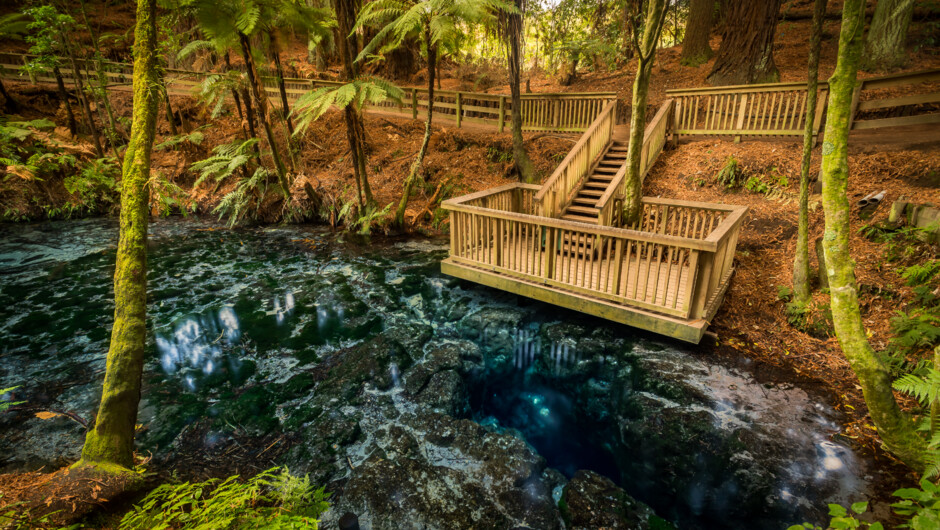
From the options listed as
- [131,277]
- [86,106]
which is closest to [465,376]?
[131,277]

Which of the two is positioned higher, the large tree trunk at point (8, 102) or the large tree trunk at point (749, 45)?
the large tree trunk at point (749, 45)

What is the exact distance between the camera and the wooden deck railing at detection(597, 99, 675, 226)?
7.72m

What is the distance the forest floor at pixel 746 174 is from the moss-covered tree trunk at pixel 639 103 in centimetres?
214

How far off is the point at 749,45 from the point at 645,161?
6.39m

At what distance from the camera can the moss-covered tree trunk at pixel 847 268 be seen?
11.8 ft

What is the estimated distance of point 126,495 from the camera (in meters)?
2.71

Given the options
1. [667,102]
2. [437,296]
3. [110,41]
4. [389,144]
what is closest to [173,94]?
[110,41]

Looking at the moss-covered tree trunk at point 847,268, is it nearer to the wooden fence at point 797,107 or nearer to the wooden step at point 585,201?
the wooden step at point 585,201

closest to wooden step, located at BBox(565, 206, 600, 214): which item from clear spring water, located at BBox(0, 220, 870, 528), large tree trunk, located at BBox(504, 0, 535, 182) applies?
clear spring water, located at BBox(0, 220, 870, 528)

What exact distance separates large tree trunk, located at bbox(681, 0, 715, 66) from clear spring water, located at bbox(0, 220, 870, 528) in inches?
524

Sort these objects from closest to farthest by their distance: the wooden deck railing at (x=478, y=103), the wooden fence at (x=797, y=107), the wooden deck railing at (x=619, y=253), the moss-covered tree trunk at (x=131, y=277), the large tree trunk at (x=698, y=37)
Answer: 1. the moss-covered tree trunk at (x=131, y=277)
2. the wooden deck railing at (x=619, y=253)
3. the wooden fence at (x=797, y=107)
4. the wooden deck railing at (x=478, y=103)
5. the large tree trunk at (x=698, y=37)

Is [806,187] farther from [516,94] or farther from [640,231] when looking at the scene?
[516,94]

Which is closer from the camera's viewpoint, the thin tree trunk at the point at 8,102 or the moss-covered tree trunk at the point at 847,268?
the moss-covered tree trunk at the point at 847,268

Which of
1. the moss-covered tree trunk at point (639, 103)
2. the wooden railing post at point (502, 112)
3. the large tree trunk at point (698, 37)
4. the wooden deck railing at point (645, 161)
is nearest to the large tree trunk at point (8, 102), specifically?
the wooden railing post at point (502, 112)
